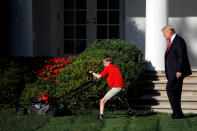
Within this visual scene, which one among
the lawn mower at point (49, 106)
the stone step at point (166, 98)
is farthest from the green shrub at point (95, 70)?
the stone step at point (166, 98)

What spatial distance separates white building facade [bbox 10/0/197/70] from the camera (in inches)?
426

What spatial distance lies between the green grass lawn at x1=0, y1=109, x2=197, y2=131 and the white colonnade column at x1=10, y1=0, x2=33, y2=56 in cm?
261

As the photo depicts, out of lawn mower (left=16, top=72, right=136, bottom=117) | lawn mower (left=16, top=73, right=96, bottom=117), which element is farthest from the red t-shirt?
lawn mower (left=16, top=73, right=96, bottom=117)

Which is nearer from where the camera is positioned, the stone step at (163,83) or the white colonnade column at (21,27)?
the stone step at (163,83)

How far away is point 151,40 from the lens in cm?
1035

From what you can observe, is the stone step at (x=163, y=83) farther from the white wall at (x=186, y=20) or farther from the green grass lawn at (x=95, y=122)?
the white wall at (x=186, y=20)

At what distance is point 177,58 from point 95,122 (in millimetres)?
1988

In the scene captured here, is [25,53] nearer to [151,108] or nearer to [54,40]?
[54,40]

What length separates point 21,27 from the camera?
35.3 ft

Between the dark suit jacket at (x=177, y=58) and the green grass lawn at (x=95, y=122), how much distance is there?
938 millimetres

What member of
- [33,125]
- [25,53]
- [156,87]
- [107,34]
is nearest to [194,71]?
[156,87]

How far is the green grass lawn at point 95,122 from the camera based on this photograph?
22.7 feet

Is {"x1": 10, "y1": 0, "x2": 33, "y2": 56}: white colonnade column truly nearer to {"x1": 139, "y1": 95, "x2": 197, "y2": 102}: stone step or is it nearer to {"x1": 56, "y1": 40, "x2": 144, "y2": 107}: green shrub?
{"x1": 56, "y1": 40, "x2": 144, "y2": 107}: green shrub

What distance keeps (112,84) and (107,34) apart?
18.8 ft
